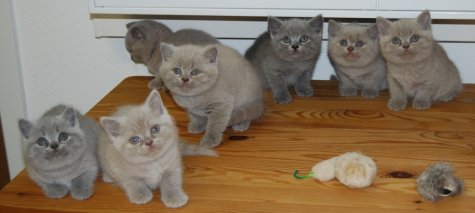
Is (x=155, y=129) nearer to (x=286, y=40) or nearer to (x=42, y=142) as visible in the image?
(x=42, y=142)

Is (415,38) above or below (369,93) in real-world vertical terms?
above

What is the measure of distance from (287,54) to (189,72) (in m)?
0.46

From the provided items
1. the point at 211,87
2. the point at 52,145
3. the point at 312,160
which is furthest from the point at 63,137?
the point at 312,160

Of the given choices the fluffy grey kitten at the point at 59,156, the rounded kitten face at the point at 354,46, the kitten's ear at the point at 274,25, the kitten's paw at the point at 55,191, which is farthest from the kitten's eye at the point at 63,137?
the rounded kitten face at the point at 354,46

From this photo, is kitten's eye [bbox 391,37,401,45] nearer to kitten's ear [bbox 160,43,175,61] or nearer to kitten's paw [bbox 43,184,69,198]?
kitten's ear [bbox 160,43,175,61]

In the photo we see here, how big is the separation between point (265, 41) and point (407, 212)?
0.90 m

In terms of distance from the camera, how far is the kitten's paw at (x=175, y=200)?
3.56 ft

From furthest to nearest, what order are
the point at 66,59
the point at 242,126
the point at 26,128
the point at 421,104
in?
the point at 66,59 → the point at 421,104 → the point at 242,126 → the point at 26,128

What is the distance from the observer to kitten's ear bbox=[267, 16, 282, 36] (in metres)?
1.66

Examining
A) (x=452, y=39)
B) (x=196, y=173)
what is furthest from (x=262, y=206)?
(x=452, y=39)

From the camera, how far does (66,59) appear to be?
2033mm

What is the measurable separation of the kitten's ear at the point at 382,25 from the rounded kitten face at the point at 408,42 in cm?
1

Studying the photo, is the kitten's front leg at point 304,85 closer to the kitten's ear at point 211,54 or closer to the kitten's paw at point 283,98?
the kitten's paw at point 283,98

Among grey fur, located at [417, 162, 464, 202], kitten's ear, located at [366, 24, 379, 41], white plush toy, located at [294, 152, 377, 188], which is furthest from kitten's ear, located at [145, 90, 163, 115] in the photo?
kitten's ear, located at [366, 24, 379, 41]
